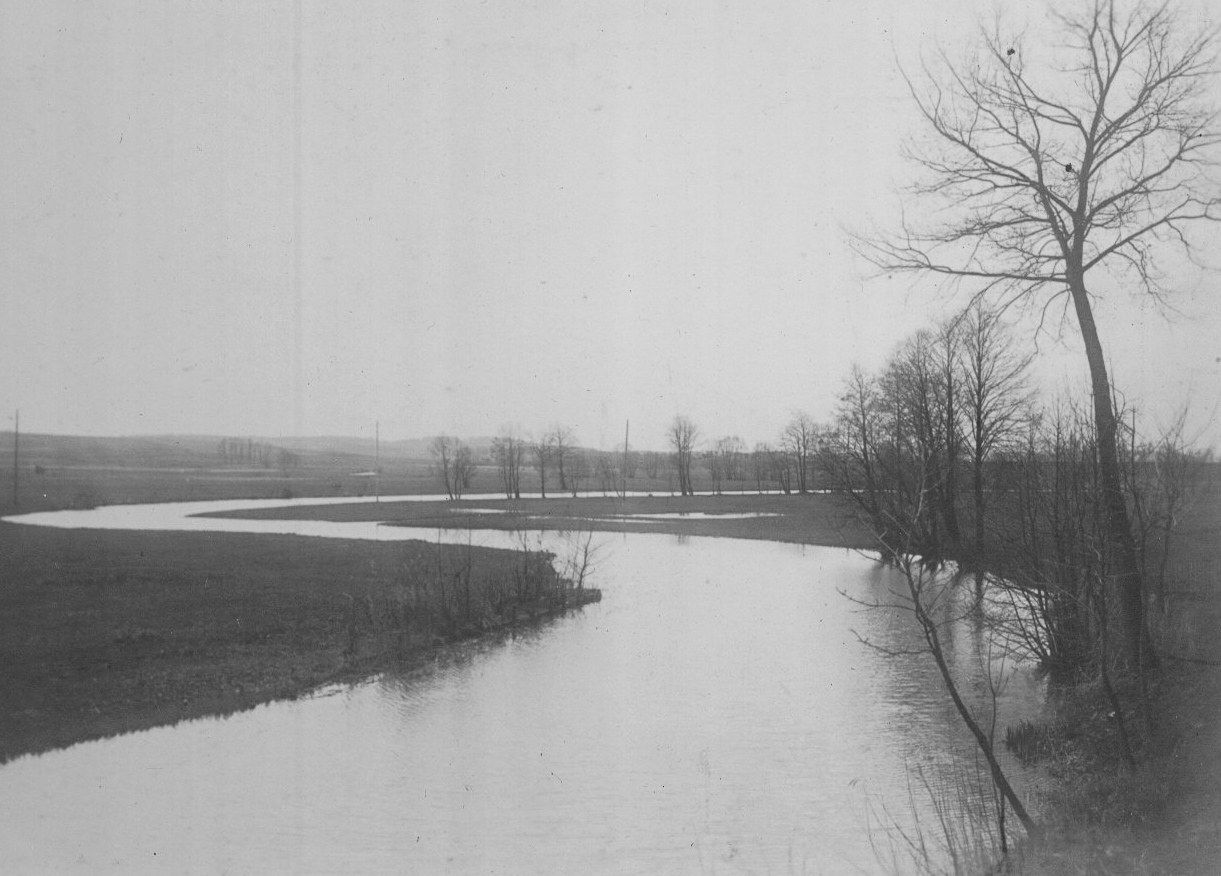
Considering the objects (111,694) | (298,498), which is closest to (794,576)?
(111,694)

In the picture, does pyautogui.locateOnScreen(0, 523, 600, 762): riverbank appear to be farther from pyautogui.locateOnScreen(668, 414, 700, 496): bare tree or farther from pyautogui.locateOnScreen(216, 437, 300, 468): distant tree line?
pyautogui.locateOnScreen(216, 437, 300, 468): distant tree line

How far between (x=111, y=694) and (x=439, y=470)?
108 m

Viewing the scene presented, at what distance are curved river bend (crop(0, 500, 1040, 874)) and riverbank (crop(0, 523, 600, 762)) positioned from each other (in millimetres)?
1032

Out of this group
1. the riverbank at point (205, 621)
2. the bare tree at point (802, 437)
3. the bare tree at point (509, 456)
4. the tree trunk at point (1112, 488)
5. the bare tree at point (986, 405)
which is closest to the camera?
the tree trunk at point (1112, 488)

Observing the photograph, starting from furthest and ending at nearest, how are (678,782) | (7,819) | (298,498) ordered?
(298,498)
(678,782)
(7,819)

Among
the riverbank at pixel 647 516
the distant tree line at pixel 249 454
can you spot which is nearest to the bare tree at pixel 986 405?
the riverbank at pixel 647 516

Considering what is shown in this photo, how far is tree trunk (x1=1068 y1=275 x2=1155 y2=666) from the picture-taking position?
10.2 metres

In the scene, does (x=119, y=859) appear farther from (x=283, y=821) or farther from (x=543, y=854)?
(x=543, y=854)

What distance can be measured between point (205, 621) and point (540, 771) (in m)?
10.6

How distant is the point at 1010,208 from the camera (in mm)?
11367

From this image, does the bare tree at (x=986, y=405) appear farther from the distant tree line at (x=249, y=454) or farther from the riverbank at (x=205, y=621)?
the distant tree line at (x=249, y=454)

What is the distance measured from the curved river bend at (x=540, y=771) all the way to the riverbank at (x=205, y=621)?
1.03 metres

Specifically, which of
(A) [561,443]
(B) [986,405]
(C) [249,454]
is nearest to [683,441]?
(A) [561,443]

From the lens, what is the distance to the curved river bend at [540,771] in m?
8.75
